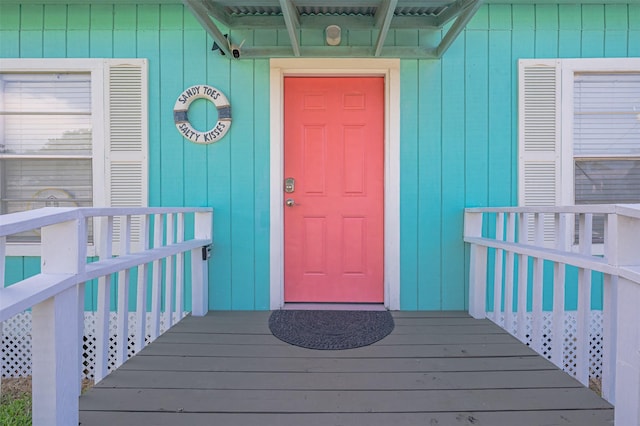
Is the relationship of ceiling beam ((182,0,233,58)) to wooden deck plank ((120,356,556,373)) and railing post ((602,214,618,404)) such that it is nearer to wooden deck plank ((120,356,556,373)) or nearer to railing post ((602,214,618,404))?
wooden deck plank ((120,356,556,373))

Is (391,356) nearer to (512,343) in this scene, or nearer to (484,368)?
(484,368)

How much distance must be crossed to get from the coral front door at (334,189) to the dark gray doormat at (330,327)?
10.5 inches

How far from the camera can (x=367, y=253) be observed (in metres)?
2.88

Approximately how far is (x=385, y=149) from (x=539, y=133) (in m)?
1.18

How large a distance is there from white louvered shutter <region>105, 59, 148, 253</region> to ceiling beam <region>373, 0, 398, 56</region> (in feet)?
5.86

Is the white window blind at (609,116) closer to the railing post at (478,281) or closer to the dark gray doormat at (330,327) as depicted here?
the railing post at (478,281)

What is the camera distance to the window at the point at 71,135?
2.75 m

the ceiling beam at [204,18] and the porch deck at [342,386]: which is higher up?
the ceiling beam at [204,18]

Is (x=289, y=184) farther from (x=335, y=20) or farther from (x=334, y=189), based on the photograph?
(x=335, y=20)

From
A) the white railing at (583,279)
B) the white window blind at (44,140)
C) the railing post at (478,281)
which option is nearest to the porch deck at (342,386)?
the white railing at (583,279)

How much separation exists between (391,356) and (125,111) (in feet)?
8.53

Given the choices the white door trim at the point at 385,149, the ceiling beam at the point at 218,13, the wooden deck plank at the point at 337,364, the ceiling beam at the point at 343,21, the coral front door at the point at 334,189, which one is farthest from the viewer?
the coral front door at the point at 334,189

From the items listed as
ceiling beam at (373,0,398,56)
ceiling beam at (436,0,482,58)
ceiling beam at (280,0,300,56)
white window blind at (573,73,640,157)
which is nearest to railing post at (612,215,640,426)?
ceiling beam at (436,0,482,58)

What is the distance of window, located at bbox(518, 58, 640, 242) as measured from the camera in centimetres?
272
